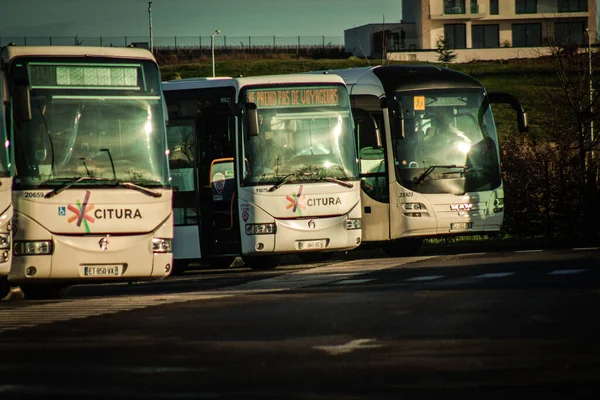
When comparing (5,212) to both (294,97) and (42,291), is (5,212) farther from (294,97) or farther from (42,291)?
(294,97)

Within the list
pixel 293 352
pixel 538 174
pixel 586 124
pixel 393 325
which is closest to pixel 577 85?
pixel 586 124

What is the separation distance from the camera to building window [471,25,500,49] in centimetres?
11225

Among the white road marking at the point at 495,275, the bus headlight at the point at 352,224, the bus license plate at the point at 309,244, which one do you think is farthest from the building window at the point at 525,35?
the white road marking at the point at 495,275

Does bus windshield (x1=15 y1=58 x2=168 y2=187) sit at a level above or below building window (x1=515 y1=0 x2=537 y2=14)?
below

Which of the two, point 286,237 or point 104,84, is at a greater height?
point 104,84

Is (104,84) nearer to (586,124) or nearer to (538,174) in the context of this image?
(538,174)

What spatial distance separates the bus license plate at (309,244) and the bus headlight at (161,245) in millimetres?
5343

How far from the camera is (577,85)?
33656mm

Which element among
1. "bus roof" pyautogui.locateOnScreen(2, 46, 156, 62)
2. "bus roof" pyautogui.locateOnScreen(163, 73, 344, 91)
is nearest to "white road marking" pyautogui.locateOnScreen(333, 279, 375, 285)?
"bus roof" pyautogui.locateOnScreen(2, 46, 156, 62)

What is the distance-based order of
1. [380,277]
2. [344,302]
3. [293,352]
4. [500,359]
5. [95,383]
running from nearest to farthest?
[95,383]
[500,359]
[293,352]
[344,302]
[380,277]

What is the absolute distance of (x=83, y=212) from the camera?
1695 cm

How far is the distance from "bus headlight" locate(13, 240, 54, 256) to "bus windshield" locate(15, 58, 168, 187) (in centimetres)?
75

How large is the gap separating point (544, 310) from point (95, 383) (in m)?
5.98

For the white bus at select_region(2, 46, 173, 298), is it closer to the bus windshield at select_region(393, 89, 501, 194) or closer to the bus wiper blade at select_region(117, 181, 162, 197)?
the bus wiper blade at select_region(117, 181, 162, 197)
